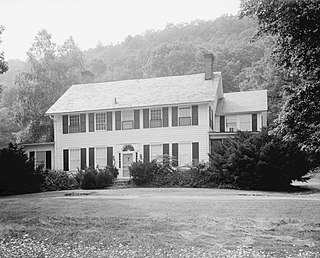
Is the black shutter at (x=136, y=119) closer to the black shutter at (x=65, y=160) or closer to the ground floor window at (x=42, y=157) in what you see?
the black shutter at (x=65, y=160)

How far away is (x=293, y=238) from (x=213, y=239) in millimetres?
1806

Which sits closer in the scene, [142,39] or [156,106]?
[156,106]

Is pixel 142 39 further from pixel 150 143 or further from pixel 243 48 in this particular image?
pixel 150 143

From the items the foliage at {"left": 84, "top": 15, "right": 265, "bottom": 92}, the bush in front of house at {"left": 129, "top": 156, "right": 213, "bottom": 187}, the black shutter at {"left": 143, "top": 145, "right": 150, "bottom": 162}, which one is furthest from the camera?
the foliage at {"left": 84, "top": 15, "right": 265, "bottom": 92}

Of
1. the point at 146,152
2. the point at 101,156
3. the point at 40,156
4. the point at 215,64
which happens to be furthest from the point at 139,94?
the point at 215,64

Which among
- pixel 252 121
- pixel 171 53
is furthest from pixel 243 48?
pixel 252 121

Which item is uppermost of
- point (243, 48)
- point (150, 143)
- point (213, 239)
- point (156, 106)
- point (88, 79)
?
point (243, 48)

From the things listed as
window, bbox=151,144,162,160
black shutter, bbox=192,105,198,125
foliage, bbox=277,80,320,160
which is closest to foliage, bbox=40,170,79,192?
window, bbox=151,144,162,160

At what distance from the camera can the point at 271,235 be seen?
458 inches

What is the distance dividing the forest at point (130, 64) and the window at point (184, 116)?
7.17 meters

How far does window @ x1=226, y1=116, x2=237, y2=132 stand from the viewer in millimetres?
32938

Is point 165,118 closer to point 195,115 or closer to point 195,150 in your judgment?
point 195,115

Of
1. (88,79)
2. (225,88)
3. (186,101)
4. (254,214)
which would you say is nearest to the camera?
(254,214)

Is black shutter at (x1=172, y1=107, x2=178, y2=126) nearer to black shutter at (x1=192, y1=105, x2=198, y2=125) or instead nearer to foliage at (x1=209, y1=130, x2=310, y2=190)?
black shutter at (x1=192, y1=105, x2=198, y2=125)
